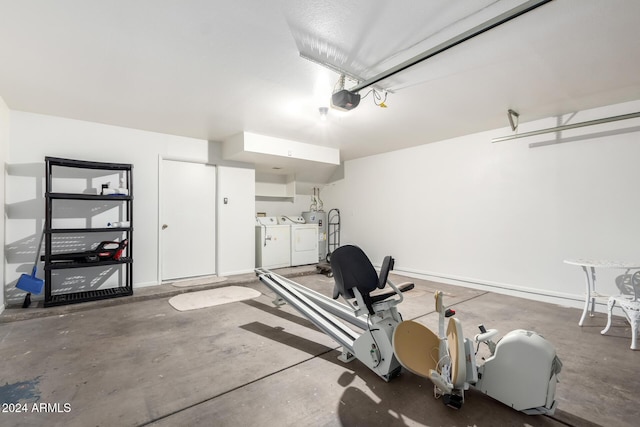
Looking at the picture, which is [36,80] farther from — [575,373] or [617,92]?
[617,92]

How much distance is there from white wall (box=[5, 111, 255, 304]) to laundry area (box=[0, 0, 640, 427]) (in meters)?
0.03

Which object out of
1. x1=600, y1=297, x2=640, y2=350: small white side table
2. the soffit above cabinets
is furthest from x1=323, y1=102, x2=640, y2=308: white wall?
the soffit above cabinets

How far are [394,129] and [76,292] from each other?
5.38 meters

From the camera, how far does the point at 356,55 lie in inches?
97.7

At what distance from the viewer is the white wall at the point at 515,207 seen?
11.6 ft

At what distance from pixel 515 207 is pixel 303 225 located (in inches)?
159

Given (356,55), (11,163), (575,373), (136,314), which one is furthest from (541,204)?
(11,163)

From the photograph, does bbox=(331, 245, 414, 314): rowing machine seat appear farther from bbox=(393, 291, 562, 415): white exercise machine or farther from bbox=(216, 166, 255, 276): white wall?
bbox=(216, 166, 255, 276): white wall

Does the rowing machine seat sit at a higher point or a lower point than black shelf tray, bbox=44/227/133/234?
lower

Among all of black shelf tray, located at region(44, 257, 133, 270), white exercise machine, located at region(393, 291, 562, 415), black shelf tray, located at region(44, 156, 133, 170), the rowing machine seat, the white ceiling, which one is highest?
the white ceiling

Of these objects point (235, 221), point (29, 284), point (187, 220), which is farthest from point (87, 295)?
point (235, 221)

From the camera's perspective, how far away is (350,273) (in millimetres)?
2162

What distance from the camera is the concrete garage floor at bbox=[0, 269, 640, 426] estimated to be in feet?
5.72

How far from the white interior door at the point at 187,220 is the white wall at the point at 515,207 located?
11.5ft
